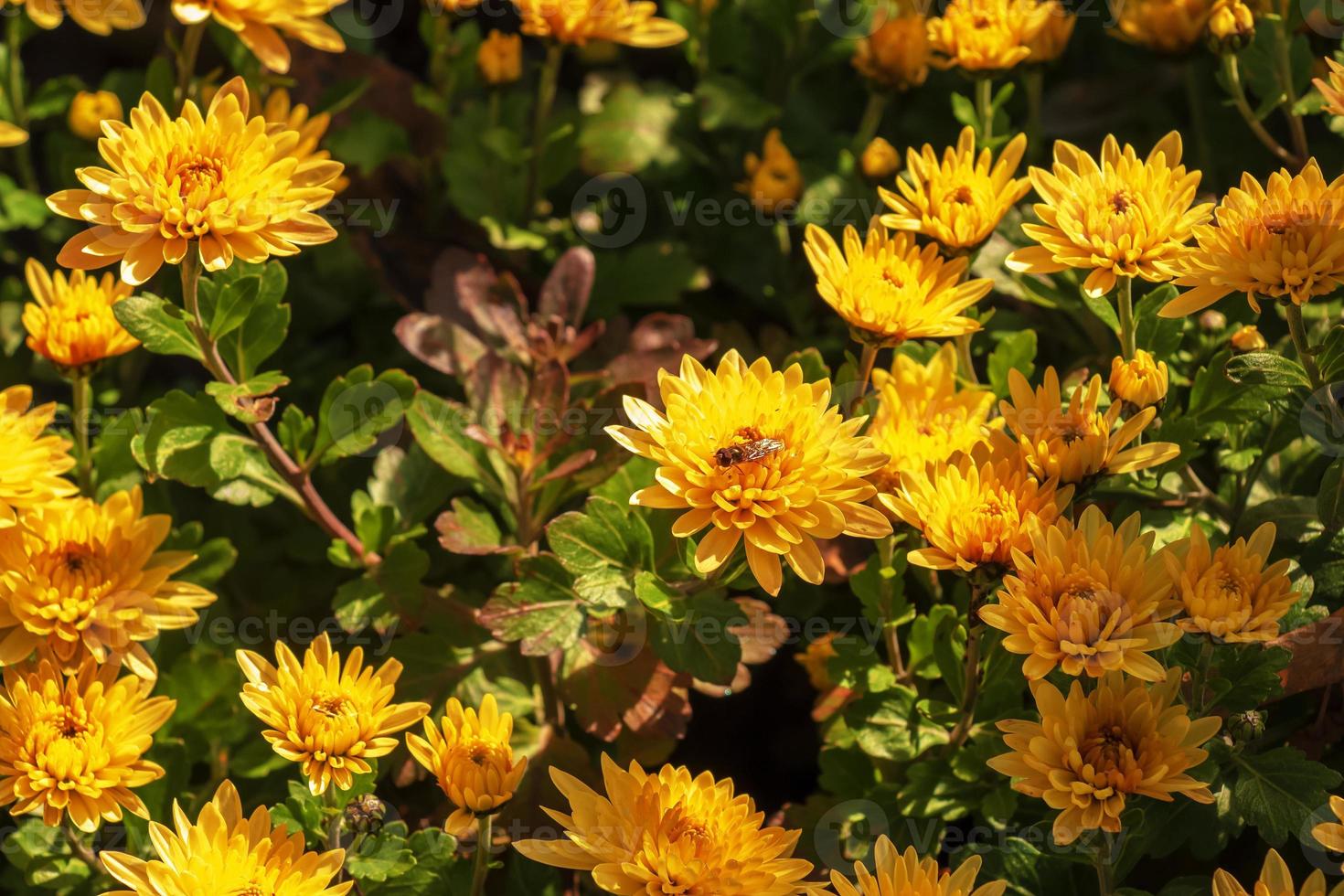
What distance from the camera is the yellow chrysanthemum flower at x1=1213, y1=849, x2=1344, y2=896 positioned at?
1290mm

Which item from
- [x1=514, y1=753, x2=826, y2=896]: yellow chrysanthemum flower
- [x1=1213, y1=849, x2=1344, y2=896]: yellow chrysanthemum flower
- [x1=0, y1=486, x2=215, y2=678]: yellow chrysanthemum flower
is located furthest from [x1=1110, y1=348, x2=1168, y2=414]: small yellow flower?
[x1=0, y1=486, x2=215, y2=678]: yellow chrysanthemum flower

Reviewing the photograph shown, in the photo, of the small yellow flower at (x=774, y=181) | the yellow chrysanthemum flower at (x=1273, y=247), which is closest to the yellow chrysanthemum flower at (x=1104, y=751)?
the yellow chrysanthemum flower at (x=1273, y=247)

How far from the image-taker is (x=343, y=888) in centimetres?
138

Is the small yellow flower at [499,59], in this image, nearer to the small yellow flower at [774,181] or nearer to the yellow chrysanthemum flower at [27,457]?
the small yellow flower at [774,181]

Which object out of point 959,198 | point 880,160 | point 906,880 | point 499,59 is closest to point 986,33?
point 880,160

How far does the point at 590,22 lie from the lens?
2098 millimetres

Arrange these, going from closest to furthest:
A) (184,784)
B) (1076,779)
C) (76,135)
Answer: (1076,779), (184,784), (76,135)

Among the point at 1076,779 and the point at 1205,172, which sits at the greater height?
the point at 1205,172

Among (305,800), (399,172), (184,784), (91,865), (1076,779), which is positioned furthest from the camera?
(399,172)

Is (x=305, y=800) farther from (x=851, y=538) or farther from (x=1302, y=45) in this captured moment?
(x=1302, y=45)

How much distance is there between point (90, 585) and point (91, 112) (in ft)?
2.99

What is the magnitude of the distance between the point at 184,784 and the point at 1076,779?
3.69 ft

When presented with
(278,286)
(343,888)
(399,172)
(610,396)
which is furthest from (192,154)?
(399,172)

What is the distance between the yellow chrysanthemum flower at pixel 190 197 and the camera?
1471 millimetres
